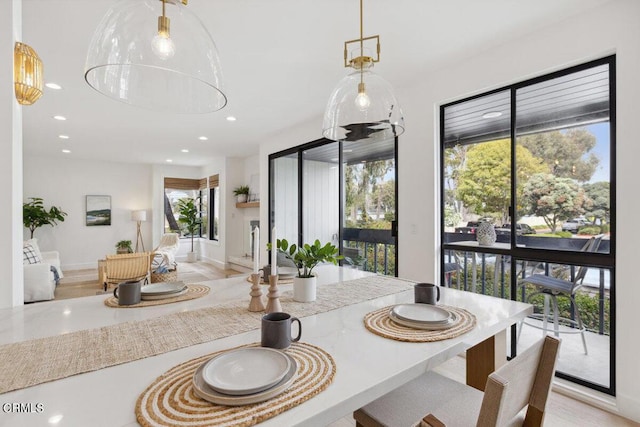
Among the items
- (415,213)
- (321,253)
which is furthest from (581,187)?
(321,253)

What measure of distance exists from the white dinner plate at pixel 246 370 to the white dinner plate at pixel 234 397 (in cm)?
1

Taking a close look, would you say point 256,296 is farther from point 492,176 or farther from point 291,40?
point 492,176

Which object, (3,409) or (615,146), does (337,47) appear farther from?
(3,409)

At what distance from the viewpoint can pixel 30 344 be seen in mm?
957

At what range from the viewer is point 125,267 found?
4.60 metres

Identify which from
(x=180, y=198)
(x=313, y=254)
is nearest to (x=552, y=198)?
(x=313, y=254)

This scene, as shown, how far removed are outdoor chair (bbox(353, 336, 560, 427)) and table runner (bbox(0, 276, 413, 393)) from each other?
43cm

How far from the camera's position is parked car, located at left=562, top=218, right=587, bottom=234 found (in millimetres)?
2178

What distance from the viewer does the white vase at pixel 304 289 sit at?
143cm

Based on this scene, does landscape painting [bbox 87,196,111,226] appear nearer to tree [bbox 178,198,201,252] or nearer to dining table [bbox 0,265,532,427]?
tree [bbox 178,198,201,252]

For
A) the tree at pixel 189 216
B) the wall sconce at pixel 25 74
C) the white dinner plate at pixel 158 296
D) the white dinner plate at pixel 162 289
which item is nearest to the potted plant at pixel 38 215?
the tree at pixel 189 216

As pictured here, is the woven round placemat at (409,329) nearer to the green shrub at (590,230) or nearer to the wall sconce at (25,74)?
the green shrub at (590,230)

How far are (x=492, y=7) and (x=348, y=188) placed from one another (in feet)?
7.72

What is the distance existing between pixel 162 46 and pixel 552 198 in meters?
2.61
